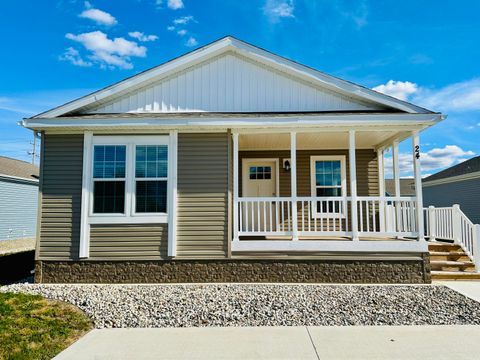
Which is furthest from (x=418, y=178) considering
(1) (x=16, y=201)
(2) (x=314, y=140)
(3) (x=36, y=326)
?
(1) (x=16, y=201)

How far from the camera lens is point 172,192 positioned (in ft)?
22.8

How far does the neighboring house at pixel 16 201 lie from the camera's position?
16.2m

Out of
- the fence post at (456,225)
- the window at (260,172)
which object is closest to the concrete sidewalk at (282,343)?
the fence post at (456,225)

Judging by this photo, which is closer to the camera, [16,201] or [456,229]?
[456,229]

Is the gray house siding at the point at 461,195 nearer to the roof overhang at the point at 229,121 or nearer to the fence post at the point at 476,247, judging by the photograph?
the fence post at the point at 476,247

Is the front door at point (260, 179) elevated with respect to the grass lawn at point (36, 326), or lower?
elevated

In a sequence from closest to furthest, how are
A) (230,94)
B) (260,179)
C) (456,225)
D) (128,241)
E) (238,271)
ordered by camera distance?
(238,271)
(128,241)
(230,94)
(456,225)
(260,179)

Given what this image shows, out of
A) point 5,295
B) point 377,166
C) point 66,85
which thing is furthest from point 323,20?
point 66,85

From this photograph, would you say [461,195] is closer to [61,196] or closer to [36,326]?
[61,196]

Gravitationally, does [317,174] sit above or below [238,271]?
above

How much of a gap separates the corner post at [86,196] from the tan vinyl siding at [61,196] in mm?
137

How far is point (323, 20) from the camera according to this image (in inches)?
411

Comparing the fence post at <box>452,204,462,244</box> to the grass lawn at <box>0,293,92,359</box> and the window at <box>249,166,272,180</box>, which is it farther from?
the grass lawn at <box>0,293,92,359</box>

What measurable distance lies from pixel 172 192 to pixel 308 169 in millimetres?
4489
